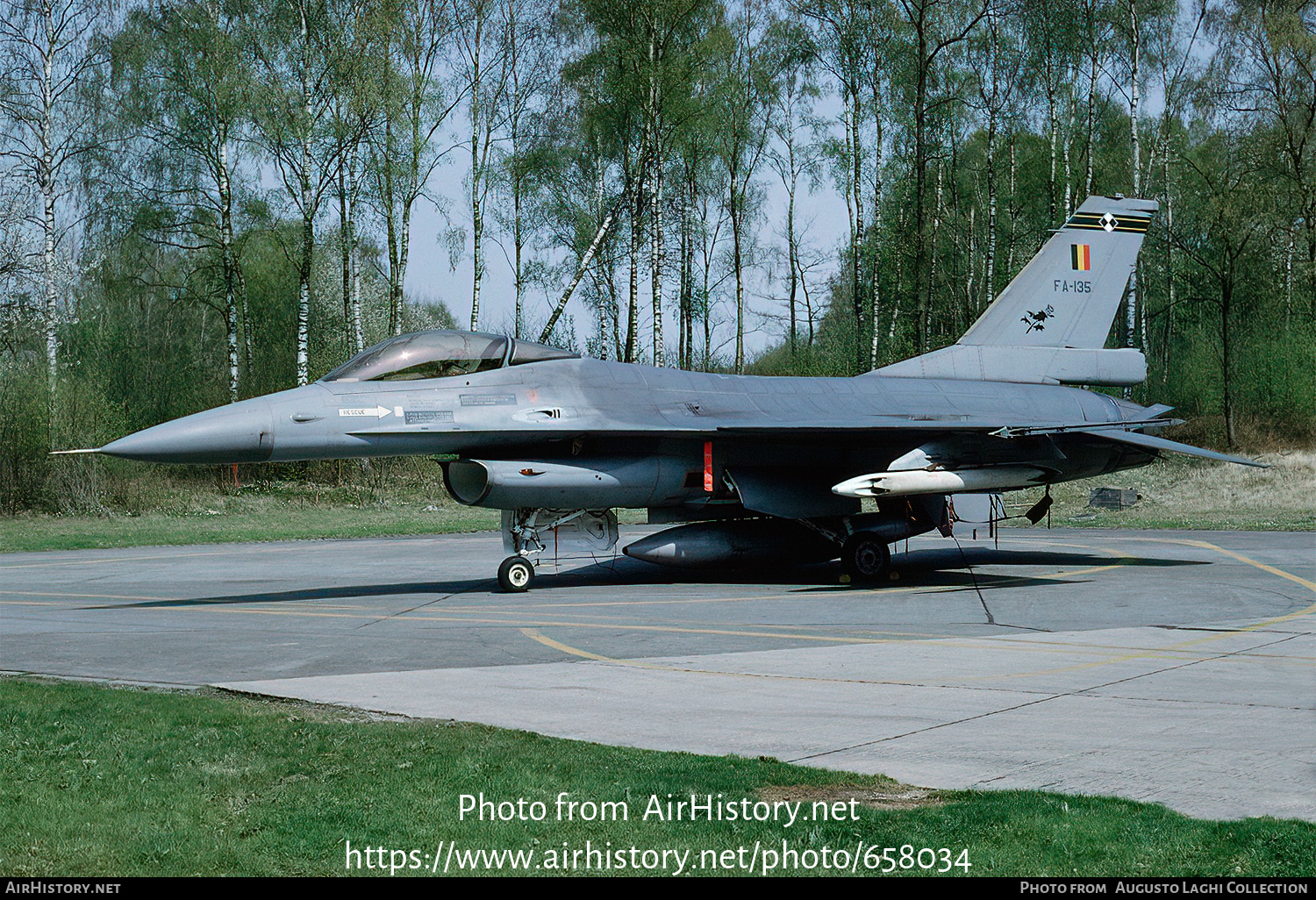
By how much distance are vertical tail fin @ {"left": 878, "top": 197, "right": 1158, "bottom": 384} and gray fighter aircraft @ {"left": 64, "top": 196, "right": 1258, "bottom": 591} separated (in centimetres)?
9

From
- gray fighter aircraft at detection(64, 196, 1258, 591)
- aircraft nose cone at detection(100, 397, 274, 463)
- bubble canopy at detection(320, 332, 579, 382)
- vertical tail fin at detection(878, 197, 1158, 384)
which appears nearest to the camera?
aircraft nose cone at detection(100, 397, 274, 463)

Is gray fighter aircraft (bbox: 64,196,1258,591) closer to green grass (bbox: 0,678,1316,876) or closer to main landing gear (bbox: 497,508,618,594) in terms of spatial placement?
main landing gear (bbox: 497,508,618,594)

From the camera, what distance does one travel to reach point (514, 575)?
15.3m

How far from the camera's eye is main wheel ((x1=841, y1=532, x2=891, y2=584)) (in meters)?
16.4

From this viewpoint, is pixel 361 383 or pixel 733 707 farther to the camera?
pixel 361 383

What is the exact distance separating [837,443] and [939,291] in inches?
1407

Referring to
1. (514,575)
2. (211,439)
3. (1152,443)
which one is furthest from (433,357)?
(1152,443)

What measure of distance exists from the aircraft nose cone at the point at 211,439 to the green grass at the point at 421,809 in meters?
6.01

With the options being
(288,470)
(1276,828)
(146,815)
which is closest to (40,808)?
(146,815)

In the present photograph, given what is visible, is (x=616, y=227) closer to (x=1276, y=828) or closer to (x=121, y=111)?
(x=121, y=111)

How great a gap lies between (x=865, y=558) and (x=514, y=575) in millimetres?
5116

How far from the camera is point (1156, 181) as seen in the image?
48031mm

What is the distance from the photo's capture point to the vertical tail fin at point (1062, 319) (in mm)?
19531

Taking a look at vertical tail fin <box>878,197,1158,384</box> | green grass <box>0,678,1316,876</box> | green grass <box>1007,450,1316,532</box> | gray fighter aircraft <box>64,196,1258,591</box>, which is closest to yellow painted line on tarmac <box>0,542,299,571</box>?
gray fighter aircraft <box>64,196,1258,591</box>
